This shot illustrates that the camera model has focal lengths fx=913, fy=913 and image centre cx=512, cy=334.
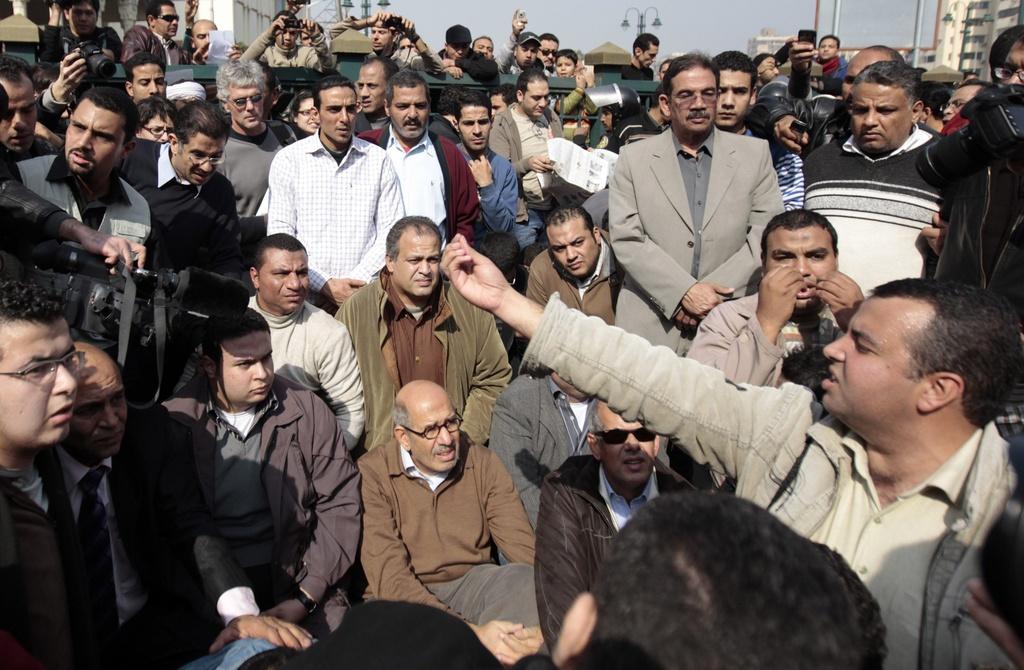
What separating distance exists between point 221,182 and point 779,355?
283cm

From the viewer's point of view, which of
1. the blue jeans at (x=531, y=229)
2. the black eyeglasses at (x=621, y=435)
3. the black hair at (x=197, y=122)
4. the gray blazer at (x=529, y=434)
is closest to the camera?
the black eyeglasses at (x=621, y=435)

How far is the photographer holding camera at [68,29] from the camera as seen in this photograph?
6.73 meters

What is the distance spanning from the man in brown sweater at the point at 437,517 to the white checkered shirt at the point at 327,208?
4.15ft

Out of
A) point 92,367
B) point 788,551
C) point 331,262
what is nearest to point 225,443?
point 92,367

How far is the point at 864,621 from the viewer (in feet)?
5.16

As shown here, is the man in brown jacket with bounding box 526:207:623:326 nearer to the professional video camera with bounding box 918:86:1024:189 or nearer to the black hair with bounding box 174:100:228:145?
the black hair with bounding box 174:100:228:145

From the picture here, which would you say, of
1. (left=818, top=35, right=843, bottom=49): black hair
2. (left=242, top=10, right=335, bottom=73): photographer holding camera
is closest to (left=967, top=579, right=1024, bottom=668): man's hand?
(left=242, top=10, right=335, bottom=73): photographer holding camera

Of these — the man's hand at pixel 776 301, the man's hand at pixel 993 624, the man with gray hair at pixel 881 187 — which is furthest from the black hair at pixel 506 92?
the man's hand at pixel 993 624

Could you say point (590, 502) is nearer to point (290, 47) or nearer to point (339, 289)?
point (339, 289)

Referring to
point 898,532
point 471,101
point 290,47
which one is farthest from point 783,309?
point 290,47

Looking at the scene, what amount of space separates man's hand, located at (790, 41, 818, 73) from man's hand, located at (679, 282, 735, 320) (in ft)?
9.96

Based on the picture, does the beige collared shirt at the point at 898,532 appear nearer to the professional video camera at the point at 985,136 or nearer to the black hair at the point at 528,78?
the professional video camera at the point at 985,136

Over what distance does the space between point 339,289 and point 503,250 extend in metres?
1.16

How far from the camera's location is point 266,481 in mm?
3652
